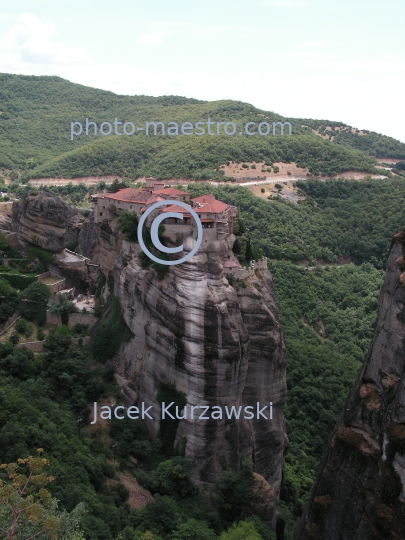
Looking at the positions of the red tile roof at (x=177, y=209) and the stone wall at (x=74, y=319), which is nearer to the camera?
the red tile roof at (x=177, y=209)

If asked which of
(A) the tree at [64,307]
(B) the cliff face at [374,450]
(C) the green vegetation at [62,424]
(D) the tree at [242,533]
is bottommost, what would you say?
(D) the tree at [242,533]

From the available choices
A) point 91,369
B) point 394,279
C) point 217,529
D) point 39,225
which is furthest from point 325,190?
point 394,279

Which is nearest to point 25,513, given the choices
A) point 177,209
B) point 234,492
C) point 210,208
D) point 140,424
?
point 234,492

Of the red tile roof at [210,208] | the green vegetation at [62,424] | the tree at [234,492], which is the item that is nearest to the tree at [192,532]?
the green vegetation at [62,424]

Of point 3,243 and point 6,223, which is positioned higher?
point 6,223

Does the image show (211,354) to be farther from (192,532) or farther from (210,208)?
(192,532)

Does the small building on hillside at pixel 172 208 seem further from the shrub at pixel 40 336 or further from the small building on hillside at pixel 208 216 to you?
the shrub at pixel 40 336
